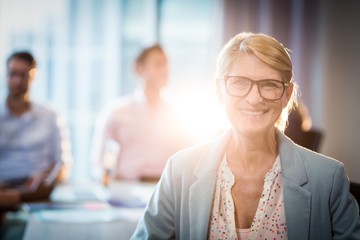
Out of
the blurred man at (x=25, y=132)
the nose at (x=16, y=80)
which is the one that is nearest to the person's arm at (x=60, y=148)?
the blurred man at (x=25, y=132)

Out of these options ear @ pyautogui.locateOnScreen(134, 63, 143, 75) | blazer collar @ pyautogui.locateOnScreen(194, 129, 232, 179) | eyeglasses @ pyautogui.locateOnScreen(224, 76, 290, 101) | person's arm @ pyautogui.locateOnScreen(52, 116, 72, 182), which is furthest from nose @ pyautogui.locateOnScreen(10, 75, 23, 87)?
eyeglasses @ pyautogui.locateOnScreen(224, 76, 290, 101)

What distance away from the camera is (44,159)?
2982mm

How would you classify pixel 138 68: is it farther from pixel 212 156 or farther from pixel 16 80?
pixel 212 156

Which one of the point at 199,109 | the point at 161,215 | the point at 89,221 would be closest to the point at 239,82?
the point at 161,215

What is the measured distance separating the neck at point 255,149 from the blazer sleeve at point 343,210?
19 centimetres

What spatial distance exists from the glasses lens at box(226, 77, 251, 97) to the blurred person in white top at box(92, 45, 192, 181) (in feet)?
6.08

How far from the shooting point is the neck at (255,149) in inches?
53.1

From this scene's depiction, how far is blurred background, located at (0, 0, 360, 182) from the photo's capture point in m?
4.15

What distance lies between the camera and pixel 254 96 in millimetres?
1249

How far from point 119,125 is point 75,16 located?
154cm

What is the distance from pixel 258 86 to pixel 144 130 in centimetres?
192

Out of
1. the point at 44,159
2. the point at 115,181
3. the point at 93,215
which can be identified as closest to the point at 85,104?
the point at 44,159

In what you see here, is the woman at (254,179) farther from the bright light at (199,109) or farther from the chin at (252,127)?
the bright light at (199,109)

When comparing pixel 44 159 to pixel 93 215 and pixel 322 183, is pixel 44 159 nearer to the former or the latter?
pixel 93 215
